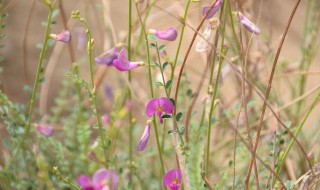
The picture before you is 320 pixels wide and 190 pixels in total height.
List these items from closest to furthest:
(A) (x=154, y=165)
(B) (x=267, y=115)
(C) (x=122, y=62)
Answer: (C) (x=122, y=62) < (B) (x=267, y=115) < (A) (x=154, y=165)

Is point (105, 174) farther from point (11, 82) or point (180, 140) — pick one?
point (11, 82)

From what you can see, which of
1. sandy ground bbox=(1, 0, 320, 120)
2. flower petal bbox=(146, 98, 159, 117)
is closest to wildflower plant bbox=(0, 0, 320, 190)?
flower petal bbox=(146, 98, 159, 117)

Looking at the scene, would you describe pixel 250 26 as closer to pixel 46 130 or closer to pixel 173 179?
pixel 173 179

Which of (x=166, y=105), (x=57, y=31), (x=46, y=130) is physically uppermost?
(x=57, y=31)

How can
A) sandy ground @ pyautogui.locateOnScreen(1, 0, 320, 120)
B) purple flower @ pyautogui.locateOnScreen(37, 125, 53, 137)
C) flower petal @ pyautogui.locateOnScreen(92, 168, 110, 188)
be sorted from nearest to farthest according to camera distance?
1. flower petal @ pyautogui.locateOnScreen(92, 168, 110, 188)
2. purple flower @ pyautogui.locateOnScreen(37, 125, 53, 137)
3. sandy ground @ pyautogui.locateOnScreen(1, 0, 320, 120)

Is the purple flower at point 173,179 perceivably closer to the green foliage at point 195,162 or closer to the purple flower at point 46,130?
the green foliage at point 195,162

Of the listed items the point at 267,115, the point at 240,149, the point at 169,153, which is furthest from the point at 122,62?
the point at 169,153

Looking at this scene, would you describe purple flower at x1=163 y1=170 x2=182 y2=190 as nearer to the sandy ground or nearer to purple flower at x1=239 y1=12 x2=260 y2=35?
purple flower at x1=239 y1=12 x2=260 y2=35

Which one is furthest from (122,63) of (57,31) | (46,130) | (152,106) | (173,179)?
(57,31)
